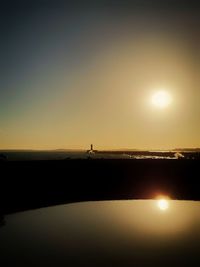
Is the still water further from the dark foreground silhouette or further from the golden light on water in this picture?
the dark foreground silhouette

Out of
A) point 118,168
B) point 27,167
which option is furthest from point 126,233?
point 118,168

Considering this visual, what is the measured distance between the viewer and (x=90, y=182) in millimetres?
32188

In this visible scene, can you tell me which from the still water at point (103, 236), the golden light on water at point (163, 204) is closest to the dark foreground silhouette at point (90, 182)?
the golden light on water at point (163, 204)

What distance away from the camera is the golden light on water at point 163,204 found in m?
25.5

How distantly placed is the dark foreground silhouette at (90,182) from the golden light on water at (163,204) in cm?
156

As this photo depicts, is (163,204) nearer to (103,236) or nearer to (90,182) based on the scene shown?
(90,182)

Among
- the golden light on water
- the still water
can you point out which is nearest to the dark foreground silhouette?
the golden light on water

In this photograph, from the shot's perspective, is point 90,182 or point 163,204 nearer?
point 163,204

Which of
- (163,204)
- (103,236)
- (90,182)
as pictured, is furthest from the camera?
(90,182)

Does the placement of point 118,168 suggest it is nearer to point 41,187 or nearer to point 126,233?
point 41,187

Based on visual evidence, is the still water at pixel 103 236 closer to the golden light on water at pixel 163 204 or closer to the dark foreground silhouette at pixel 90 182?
the golden light on water at pixel 163 204

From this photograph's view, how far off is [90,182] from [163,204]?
7.12 metres

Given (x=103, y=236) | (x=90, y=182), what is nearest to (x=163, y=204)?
(x=90, y=182)

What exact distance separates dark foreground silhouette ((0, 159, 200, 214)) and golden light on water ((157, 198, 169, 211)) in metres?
1.56
